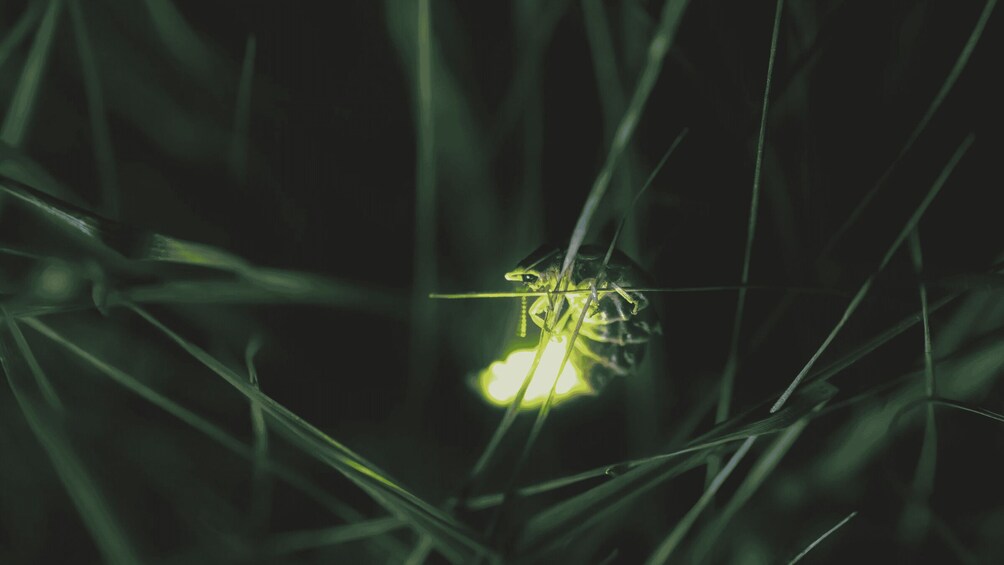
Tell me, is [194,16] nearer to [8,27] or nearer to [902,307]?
[8,27]

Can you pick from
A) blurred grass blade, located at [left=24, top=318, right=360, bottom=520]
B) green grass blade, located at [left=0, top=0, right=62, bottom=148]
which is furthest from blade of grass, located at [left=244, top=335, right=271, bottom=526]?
green grass blade, located at [left=0, top=0, right=62, bottom=148]

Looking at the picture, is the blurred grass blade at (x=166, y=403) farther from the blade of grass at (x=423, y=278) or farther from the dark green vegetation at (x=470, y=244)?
the blade of grass at (x=423, y=278)

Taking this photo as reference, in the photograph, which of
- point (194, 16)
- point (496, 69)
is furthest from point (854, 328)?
point (194, 16)

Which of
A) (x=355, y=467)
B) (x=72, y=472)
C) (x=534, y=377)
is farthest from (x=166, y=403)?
(x=534, y=377)

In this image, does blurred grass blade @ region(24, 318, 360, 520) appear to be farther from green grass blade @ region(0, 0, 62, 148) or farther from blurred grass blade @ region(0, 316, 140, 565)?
green grass blade @ region(0, 0, 62, 148)

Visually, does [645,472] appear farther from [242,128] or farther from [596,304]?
[242,128]

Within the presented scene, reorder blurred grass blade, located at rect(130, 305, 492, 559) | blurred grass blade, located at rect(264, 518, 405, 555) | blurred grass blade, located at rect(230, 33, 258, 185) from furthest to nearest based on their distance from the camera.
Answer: blurred grass blade, located at rect(230, 33, 258, 185), blurred grass blade, located at rect(264, 518, 405, 555), blurred grass blade, located at rect(130, 305, 492, 559)

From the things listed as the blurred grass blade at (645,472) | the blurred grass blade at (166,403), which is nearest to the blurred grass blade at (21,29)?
the blurred grass blade at (166,403)
